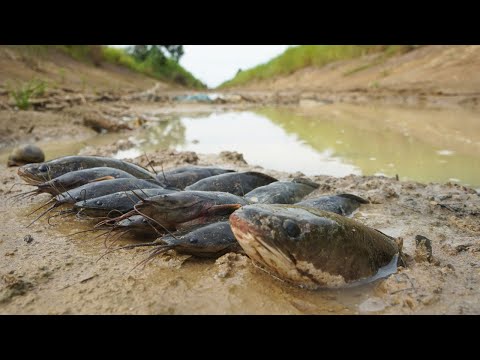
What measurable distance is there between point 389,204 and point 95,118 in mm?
8779

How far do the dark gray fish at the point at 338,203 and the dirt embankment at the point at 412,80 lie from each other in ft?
37.1

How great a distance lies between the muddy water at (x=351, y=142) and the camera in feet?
20.3

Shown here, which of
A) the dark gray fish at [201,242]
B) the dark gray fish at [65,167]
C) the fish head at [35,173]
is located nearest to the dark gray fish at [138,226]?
the dark gray fish at [201,242]

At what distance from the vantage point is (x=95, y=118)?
35.0ft

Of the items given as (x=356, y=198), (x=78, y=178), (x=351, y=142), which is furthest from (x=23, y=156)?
(x=351, y=142)

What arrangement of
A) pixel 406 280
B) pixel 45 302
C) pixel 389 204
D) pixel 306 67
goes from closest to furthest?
pixel 45 302, pixel 406 280, pixel 389 204, pixel 306 67

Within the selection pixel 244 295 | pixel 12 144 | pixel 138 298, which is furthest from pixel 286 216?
pixel 12 144

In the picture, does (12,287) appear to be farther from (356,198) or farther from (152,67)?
(152,67)

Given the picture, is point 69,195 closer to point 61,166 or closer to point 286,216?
point 61,166

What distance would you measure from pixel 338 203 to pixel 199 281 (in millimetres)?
1837

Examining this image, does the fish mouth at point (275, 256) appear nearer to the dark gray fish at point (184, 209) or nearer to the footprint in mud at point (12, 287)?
the dark gray fish at point (184, 209)

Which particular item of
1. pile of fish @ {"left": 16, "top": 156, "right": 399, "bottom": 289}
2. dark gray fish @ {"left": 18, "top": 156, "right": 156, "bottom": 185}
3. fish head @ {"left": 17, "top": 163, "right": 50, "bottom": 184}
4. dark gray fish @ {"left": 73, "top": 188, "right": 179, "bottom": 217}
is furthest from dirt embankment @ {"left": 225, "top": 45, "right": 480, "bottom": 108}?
fish head @ {"left": 17, "top": 163, "right": 50, "bottom": 184}

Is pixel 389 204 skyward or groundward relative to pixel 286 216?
groundward

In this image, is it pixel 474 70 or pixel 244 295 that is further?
pixel 474 70
